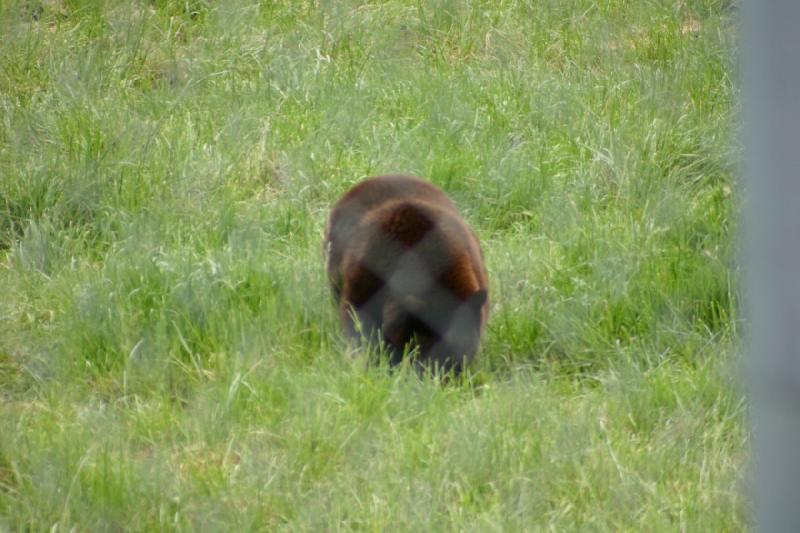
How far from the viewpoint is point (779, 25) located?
788 mm

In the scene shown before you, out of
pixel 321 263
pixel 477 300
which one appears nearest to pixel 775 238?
pixel 477 300

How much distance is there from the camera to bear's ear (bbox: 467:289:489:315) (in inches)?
114

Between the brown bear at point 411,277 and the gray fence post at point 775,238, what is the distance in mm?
2050

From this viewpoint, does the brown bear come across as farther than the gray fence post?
Yes

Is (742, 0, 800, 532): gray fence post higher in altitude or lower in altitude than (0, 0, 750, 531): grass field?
higher

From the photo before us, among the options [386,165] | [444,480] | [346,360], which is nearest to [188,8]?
[386,165]

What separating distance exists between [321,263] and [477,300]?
2.33 feet

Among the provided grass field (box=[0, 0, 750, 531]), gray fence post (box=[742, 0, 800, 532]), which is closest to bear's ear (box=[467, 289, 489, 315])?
grass field (box=[0, 0, 750, 531])

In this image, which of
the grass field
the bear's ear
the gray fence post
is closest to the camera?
the gray fence post

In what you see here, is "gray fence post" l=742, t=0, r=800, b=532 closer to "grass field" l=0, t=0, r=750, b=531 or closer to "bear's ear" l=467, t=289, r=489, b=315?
"grass field" l=0, t=0, r=750, b=531

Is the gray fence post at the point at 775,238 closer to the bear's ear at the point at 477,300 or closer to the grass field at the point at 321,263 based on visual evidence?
the grass field at the point at 321,263

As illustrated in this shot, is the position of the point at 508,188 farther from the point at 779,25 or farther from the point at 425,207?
the point at 779,25

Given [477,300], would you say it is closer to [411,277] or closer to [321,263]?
[411,277]

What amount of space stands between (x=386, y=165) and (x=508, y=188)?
46 centimetres
